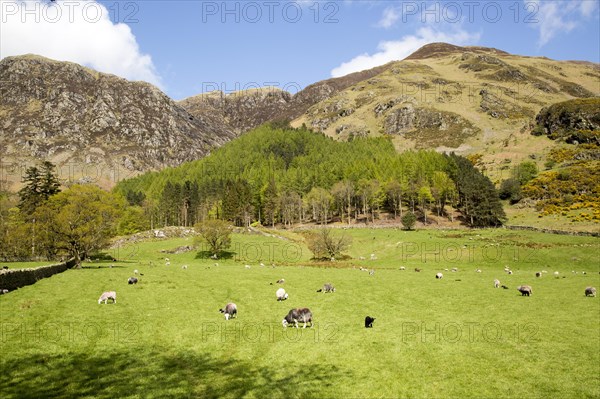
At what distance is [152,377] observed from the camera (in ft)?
47.7

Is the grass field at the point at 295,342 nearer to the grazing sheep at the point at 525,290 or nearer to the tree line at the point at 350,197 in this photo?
the grazing sheep at the point at 525,290

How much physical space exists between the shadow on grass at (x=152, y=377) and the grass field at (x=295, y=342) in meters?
0.07

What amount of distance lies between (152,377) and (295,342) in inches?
Answer: 308

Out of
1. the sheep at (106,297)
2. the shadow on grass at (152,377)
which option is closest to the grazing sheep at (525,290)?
the shadow on grass at (152,377)

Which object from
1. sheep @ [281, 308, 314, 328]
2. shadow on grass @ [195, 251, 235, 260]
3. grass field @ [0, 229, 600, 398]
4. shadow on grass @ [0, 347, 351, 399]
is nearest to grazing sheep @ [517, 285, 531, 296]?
grass field @ [0, 229, 600, 398]

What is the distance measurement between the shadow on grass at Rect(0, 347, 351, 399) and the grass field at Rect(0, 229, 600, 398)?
2.8 inches

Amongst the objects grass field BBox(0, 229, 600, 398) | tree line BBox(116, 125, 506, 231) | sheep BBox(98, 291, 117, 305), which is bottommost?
grass field BBox(0, 229, 600, 398)

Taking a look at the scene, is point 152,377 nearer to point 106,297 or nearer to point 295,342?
point 295,342

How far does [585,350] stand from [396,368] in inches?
443

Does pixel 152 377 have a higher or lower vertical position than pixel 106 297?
lower

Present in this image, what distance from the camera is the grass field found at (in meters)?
14.5

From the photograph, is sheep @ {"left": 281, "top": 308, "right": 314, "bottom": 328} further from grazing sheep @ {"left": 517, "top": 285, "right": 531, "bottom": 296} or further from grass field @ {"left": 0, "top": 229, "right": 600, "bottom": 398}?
grazing sheep @ {"left": 517, "top": 285, "right": 531, "bottom": 296}

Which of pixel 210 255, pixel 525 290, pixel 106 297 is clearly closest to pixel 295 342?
pixel 106 297

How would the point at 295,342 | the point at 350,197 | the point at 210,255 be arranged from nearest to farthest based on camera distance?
the point at 295,342, the point at 210,255, the point at 350,197
